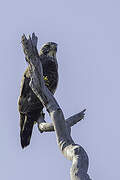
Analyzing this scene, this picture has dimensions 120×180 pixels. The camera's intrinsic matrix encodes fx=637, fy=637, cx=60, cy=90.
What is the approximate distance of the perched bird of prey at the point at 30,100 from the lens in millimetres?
8656

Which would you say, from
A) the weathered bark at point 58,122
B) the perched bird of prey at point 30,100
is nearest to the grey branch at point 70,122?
the weathered bark at point 58,122

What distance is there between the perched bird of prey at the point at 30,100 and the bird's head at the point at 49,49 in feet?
0.33

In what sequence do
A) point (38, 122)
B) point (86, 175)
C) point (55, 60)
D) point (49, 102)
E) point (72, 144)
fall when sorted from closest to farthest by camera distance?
point (86, 175)
point (72, 144)
point (49, 102)
point (38, 122)
point (55, 60)

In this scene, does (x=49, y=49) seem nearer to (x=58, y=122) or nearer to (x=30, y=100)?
(x=30, y=100)

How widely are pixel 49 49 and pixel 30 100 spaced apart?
1.76 metres

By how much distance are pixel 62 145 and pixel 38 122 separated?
1.89 m

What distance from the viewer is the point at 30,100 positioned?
9062mm

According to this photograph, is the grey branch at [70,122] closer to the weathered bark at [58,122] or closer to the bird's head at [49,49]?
the weathered bark at [58,122]

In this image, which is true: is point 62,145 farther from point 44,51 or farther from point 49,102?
point 44,51

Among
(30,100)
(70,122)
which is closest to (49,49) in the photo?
(30,100)

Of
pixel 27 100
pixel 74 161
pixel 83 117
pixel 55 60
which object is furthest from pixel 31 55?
pixel 55 60

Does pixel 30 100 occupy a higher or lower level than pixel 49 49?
lower

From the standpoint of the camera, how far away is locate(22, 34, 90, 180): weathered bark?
238 inches

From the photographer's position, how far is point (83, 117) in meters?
7.34
